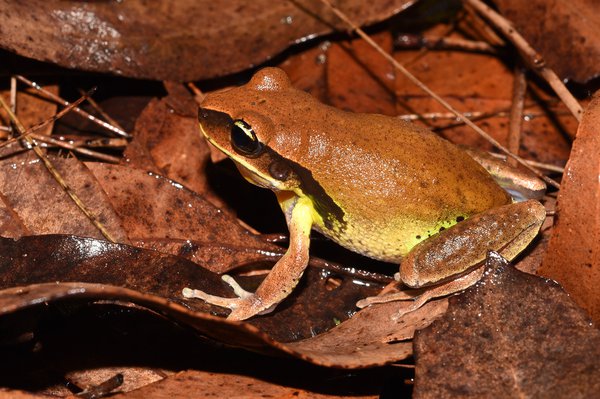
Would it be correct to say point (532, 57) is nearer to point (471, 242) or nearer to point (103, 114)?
point (471, 242)

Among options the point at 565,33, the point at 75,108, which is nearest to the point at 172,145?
the point at 75,108

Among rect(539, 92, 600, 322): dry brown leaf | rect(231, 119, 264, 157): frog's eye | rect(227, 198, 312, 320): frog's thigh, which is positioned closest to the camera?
rect(539, 92, 600, 322): dry brown leaf

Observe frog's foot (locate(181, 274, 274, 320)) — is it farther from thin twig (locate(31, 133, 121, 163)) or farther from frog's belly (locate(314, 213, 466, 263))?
thin twig (locate(31, 133, 121, 163))

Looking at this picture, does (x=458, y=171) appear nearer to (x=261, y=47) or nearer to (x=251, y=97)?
(x=251, y=97)

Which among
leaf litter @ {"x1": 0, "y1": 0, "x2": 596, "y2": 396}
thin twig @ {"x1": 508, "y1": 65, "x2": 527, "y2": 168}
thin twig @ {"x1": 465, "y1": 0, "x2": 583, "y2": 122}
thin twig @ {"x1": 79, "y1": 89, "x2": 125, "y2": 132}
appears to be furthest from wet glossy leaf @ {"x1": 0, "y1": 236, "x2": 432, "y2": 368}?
thin twig @ {"x1": 465, "y1": 0, "x2": 583, "y2": 122}

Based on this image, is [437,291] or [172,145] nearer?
[437,291]
